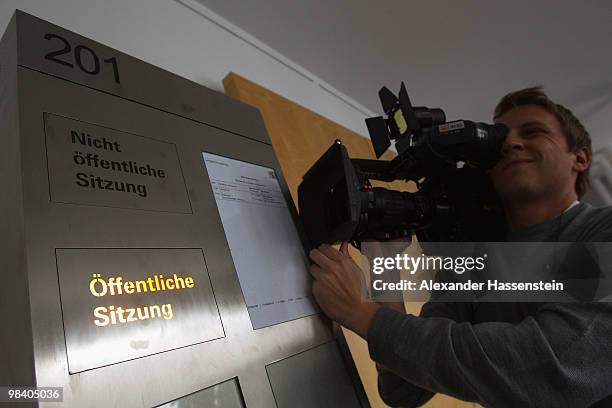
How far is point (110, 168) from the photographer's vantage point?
0.47 meters

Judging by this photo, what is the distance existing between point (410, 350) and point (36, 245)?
1.69 feet

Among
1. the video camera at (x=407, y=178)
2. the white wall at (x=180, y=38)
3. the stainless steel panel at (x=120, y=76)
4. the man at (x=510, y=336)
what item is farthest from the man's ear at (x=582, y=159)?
the white wall at (x=180, y=38)

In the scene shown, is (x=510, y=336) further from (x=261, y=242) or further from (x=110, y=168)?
(x=110, y=168)

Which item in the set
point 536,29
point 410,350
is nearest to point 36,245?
point 410,350

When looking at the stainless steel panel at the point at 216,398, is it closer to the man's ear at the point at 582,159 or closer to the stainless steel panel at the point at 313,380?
the stainless steel panel at the point at 313,380

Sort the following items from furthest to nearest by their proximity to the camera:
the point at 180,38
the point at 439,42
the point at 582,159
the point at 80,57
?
the point at 439,42 < the point at 180,38 < the point at 582,159 < the point at 80,57

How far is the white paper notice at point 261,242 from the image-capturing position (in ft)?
1.79

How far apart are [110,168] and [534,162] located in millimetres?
884

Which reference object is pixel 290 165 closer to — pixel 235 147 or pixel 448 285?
pixel 235 147

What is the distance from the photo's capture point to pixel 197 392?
407 mm

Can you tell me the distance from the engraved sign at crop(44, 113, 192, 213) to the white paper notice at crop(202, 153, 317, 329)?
8 cm

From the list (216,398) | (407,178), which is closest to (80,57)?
(216,398)

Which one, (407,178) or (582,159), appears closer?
(407,178)

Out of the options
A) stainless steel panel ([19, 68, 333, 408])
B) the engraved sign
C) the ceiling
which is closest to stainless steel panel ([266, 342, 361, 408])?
stainless steel panel ([19, 68, 333, 408])
